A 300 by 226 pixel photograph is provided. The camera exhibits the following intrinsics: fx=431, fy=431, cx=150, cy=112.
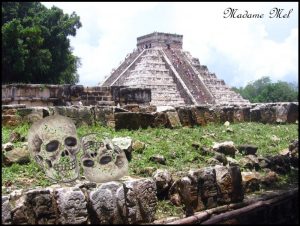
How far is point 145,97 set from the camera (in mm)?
11656

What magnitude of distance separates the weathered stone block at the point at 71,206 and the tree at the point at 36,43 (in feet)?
58.9

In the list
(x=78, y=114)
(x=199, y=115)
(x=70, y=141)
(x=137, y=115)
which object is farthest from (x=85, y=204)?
(x=199, y=115)

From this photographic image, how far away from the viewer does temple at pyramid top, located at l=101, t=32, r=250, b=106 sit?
2935cm

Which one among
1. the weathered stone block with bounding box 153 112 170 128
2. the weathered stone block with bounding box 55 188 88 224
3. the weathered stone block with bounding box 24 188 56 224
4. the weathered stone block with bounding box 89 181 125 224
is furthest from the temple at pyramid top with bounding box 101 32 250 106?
the weathered stone block with bounding box 24 188 56 224

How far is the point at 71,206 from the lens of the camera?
180 inches

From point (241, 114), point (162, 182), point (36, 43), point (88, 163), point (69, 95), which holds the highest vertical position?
point (36, 43)

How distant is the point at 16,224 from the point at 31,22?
21307 mm

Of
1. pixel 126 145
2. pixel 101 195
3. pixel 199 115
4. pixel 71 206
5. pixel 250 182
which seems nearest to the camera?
pixel 71 206

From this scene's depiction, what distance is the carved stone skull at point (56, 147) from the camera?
5.49 m

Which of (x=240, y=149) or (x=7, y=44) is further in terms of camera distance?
(x=7, y=44)

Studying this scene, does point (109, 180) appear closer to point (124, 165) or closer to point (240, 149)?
point (124, 165)

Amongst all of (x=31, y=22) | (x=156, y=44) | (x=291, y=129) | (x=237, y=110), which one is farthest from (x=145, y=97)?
(x=156, y=44)

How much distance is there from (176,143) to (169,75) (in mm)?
25129

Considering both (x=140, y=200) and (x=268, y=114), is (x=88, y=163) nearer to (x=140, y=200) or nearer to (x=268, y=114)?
(x=140, y=200)
